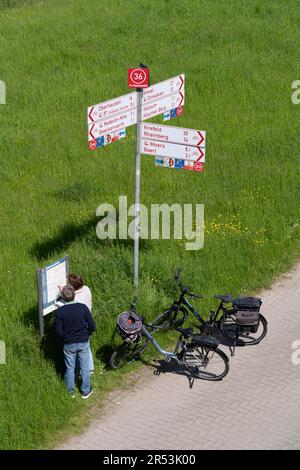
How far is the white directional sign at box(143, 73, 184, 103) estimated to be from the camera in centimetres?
1090

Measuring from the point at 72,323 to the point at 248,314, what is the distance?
8.36 feet

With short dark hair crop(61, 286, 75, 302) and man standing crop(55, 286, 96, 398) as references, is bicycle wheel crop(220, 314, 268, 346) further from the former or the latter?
short dark hair crop(61, 286, 75, 302)

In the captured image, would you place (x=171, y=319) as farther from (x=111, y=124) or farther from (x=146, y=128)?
(x=111, y=124)

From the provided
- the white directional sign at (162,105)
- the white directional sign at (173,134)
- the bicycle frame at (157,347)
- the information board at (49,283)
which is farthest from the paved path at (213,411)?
the white directional sign at (162,105)

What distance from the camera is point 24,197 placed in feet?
49.1

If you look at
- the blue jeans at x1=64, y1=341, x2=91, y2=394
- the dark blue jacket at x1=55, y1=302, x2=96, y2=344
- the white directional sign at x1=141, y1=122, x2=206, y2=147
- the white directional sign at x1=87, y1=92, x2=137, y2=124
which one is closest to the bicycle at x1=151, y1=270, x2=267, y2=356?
the blue jeans at x1=64, y1=341, x2=91, y2=394

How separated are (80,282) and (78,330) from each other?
24.3 inches

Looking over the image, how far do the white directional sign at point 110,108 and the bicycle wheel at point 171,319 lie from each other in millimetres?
2724

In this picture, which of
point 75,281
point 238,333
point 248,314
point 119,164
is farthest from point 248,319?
point 119,164

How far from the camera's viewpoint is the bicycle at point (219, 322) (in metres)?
10.5

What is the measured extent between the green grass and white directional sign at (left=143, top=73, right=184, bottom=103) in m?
2.54

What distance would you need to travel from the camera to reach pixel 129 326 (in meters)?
9.74

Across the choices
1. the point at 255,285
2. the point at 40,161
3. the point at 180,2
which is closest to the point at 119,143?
the point at 40,161

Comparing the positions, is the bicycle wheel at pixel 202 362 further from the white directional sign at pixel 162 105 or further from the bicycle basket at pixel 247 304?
the white directional sign at pixel 162 105
